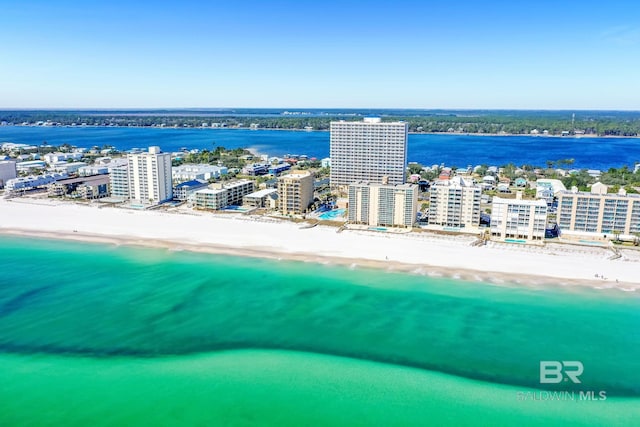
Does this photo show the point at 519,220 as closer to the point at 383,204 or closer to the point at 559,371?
the point at 383,204

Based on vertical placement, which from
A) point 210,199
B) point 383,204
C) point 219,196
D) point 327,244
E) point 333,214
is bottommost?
point 327,244

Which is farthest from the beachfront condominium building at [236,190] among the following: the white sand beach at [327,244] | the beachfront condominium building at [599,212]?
the beachfront condominium building at [599,212]

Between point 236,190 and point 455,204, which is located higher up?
point 455,204

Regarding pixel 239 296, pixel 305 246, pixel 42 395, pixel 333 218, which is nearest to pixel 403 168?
pixel 333 218

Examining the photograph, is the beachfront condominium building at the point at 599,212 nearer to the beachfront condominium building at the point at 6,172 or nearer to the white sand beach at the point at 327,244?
the white sand beach at the point at 327,244

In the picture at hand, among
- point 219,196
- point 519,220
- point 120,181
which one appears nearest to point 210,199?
point 219,196

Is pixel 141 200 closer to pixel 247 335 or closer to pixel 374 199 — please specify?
pixel 374 199
